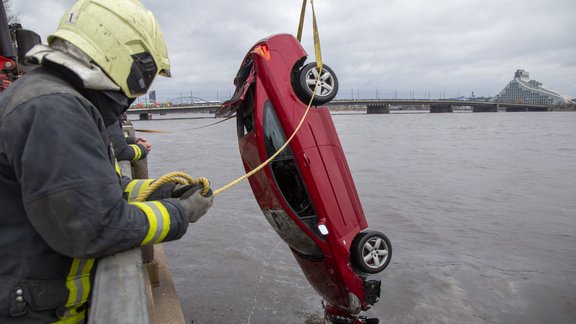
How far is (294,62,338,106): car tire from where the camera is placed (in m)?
3.11

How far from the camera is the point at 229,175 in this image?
12523mm

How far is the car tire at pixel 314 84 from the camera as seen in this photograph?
3107mm

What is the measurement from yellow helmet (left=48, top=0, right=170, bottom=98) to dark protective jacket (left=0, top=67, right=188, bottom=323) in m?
0.16

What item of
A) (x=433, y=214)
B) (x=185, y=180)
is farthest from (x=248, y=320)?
(x=433, y=214)

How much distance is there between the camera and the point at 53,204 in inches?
46.3

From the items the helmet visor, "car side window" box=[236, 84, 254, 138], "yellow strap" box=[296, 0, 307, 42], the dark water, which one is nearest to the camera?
the helmet visor

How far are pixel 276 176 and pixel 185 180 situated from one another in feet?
4.67

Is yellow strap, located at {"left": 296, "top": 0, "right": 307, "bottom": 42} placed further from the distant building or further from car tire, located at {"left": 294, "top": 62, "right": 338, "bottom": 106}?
the distant building

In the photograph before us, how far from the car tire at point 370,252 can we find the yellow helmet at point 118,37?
199 cm

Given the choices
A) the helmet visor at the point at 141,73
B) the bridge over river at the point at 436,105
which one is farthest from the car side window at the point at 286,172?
the bridge over river at the point at 436,105

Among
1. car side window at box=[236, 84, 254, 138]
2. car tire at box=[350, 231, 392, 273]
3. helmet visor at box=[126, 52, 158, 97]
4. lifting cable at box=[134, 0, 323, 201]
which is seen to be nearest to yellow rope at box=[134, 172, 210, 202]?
lifting cable at box=[134, 0, 323, 201]

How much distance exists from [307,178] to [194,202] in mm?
1467

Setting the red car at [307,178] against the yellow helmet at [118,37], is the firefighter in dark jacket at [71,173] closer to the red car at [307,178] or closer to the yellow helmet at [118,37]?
the yellow helmet at [118,37]

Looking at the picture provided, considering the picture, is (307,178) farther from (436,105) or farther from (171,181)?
(436,105)
